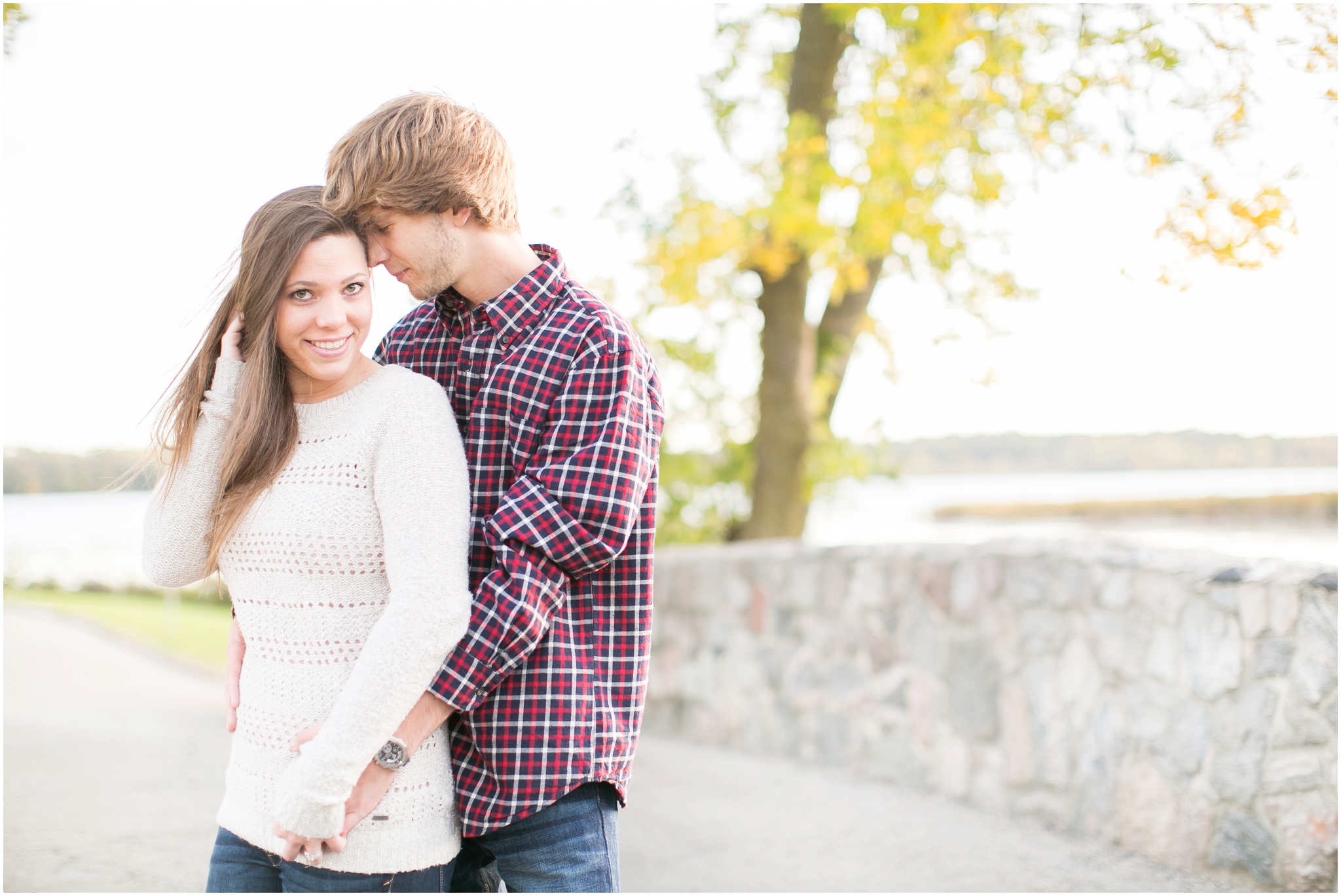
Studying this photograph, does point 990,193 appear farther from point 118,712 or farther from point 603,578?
point 118,712

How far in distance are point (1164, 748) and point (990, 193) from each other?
338 centimetres

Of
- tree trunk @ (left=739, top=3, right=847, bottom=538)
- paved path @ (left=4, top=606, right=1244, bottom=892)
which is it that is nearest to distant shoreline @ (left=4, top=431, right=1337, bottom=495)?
Result: tree trunk @ (left=739, top=3, right=847, bottom=538)

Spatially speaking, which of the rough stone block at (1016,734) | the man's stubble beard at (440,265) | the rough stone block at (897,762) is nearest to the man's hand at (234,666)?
the man's stubble beard at (440,265)

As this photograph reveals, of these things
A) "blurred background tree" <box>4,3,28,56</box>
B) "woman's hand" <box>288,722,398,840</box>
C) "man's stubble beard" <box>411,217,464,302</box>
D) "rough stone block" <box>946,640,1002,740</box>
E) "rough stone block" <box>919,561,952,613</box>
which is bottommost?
"rough stone block" <box>946,640,1002,740</box>

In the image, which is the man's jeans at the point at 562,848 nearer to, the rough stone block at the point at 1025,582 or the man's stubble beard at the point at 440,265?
the man's stubble beard at the point at 440,265

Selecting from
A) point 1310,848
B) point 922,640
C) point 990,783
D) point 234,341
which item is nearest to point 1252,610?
point 1310,848

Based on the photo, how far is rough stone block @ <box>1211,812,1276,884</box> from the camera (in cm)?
310

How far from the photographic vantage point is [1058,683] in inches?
153

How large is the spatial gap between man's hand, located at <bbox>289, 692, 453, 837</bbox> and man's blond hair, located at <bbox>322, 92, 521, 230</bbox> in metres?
0.74

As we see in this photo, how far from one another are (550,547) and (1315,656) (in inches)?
105

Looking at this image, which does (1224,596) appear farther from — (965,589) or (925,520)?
(925,520)

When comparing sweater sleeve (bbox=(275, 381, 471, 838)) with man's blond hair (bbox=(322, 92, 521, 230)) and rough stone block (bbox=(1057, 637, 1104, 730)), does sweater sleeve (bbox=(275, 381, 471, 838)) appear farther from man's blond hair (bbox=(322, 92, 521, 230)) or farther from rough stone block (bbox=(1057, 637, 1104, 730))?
rough stone block (bbox=(1057, 637, 1104, 730))

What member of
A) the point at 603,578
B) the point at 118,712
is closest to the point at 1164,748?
the point at 603,578

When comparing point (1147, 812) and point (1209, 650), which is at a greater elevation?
point (1209, 650)
